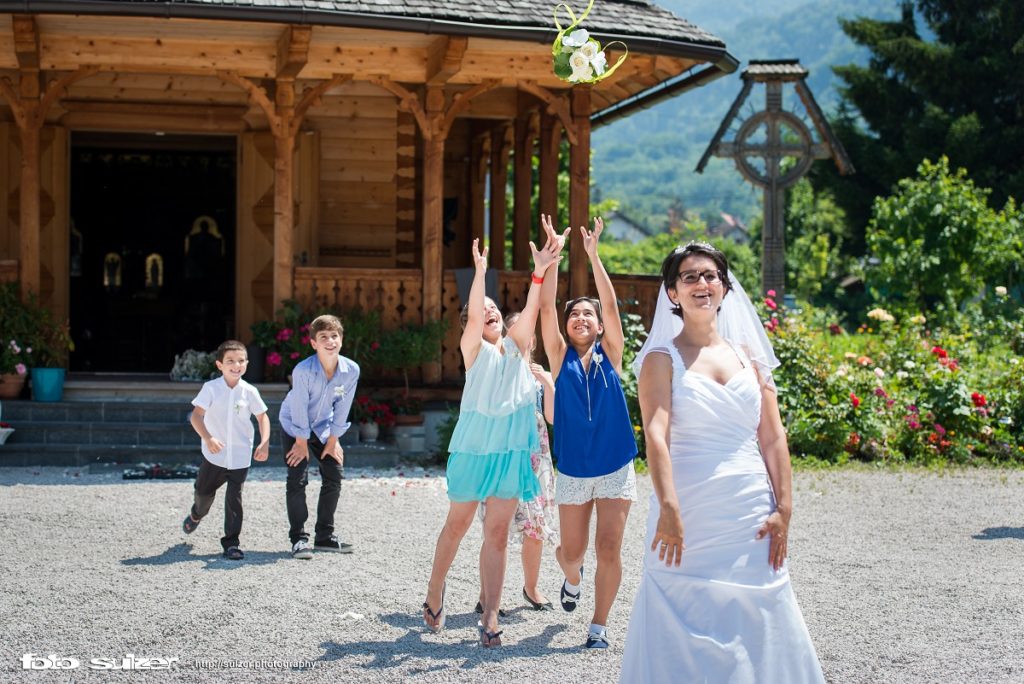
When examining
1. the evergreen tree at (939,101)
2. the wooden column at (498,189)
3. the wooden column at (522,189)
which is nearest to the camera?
the wooden column at (522,189)

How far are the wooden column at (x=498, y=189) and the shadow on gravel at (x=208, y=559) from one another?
10845 mm

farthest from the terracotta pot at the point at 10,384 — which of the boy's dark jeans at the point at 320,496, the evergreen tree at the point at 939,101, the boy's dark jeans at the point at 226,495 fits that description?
the evergreen tree at the point at 939,101

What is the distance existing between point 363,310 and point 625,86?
14.9 ft

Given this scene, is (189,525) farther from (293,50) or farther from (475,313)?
(293,50)

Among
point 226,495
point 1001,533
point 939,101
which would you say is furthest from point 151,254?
point 939,101

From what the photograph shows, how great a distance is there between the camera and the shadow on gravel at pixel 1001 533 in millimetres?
9665

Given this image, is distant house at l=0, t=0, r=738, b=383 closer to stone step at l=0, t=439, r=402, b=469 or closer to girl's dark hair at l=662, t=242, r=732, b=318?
stone step at l=0, t=439, r=402, b=469

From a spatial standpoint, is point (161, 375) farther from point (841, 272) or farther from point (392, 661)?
point (841, 272)

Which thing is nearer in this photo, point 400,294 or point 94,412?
point 94,412

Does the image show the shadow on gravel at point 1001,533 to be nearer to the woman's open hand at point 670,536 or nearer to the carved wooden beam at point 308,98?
the woman's open hand at point 670,536

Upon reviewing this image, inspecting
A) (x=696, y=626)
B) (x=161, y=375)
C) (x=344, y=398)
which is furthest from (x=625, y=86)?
(x=696, y=626)

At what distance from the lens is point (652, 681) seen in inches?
183

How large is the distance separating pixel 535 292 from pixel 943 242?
65.6 feet

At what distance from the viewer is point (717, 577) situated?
4.63 metres
